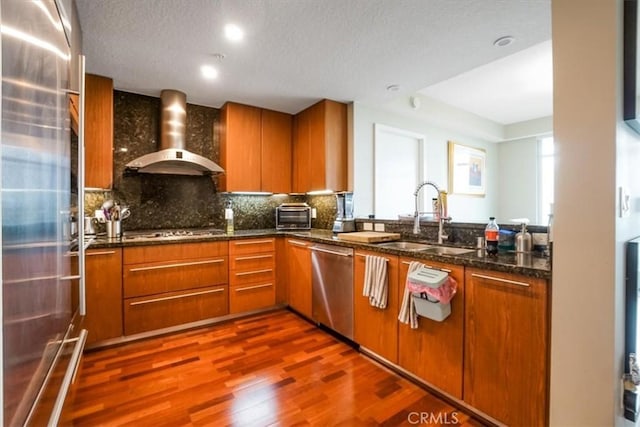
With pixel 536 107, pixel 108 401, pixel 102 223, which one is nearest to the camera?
pixel 108 401

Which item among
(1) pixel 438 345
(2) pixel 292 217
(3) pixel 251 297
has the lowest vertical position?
(3) pixel 251 297

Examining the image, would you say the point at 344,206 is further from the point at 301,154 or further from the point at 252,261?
the point at 252,261

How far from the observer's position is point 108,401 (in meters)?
1.77

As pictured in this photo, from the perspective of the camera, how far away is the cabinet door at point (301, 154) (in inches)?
140

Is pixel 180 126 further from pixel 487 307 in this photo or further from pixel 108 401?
pixel 487 307

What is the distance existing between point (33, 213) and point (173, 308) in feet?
7.44

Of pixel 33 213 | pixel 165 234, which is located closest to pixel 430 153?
pixel 165 234

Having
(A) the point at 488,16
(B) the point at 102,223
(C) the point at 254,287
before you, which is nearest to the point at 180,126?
(B) the point at 102,223

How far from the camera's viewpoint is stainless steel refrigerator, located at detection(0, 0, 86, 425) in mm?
552

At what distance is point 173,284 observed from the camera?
269 cm

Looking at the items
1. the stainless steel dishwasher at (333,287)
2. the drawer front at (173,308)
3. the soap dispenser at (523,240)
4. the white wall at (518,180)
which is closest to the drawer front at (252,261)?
the drawer front at (173,308)

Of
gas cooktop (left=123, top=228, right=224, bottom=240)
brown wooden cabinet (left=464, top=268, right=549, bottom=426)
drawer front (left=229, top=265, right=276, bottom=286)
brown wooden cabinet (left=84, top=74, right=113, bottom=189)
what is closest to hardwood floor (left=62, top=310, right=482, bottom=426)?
brown wooden cabinet (left=464, top=268, right=549, bottom=426)

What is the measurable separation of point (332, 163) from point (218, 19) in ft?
5.95

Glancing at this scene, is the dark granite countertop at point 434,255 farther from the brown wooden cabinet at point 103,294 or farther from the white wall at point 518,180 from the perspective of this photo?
the white wall at point 518,180
